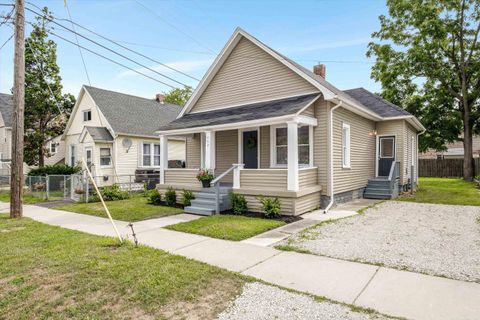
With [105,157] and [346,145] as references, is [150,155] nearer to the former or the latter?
[105,157]

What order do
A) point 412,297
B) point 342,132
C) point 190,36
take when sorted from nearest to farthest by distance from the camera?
point 412,297
point 342,132
point 190,36

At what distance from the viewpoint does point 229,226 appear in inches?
294

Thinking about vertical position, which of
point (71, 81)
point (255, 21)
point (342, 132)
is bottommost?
point (342, 132)

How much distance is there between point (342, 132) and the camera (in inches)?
440

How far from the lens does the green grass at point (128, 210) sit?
9.37m

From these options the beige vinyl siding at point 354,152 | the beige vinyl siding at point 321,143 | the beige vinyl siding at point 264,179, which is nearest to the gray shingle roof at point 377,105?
the beige vinyl siding at point 354,152

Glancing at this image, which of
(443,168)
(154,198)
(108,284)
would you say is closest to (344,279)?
(108,284)

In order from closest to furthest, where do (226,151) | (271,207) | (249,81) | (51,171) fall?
1. (271,207)
2. (249,81)
3. (226,151)
4. (51,171)

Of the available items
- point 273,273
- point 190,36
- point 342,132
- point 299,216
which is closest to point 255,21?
point 190,36

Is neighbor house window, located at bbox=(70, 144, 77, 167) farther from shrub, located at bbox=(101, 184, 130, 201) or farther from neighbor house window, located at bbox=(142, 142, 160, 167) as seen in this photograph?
shrub, located at bbox=(101, 184, 130, 201)

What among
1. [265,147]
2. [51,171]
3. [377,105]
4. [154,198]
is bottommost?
[154,198]

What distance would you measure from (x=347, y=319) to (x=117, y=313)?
252 cm

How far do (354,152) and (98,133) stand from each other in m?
14.2

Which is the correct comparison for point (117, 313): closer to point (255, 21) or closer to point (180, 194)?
point (180, 194)
